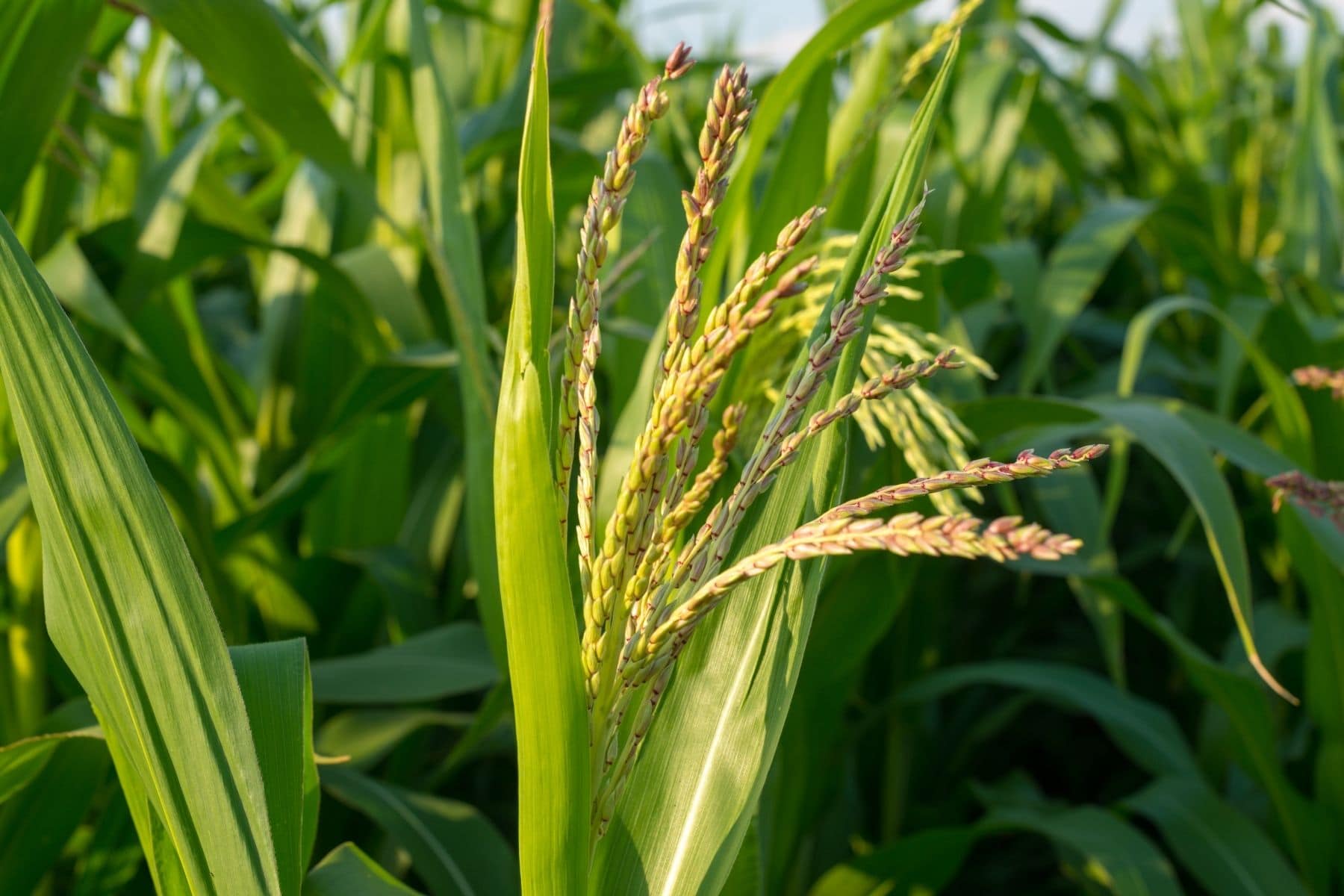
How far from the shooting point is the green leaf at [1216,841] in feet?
3.17

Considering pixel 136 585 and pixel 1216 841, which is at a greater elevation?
pixel 136 585

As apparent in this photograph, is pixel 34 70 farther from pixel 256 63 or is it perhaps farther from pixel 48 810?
→ pixel 48 810

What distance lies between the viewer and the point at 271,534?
103cm

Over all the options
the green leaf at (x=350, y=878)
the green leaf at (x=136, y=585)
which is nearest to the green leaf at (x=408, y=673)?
the green leaf at (x=350, y=878)

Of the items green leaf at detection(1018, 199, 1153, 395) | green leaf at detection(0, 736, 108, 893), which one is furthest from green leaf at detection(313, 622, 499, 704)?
green leaf at detection(1018, 199, 1153, 395)

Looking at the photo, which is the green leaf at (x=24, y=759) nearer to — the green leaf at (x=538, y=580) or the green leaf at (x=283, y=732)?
the green leaf at (x=283, y=732)

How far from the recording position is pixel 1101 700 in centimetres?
107

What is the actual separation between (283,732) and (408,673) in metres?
A: 0.36

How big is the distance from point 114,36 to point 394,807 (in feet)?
2.26

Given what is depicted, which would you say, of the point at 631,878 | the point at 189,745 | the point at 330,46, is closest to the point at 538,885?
the point at 631,878

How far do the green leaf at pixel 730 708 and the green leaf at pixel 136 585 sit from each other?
0.15 meters

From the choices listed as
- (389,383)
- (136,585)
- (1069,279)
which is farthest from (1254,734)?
(136,585)

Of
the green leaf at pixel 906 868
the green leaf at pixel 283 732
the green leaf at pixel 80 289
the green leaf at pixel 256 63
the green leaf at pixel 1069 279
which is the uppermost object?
the green leaf at pixel 256 63

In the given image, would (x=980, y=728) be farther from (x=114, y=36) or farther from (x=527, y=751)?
(x=114, y=36)
